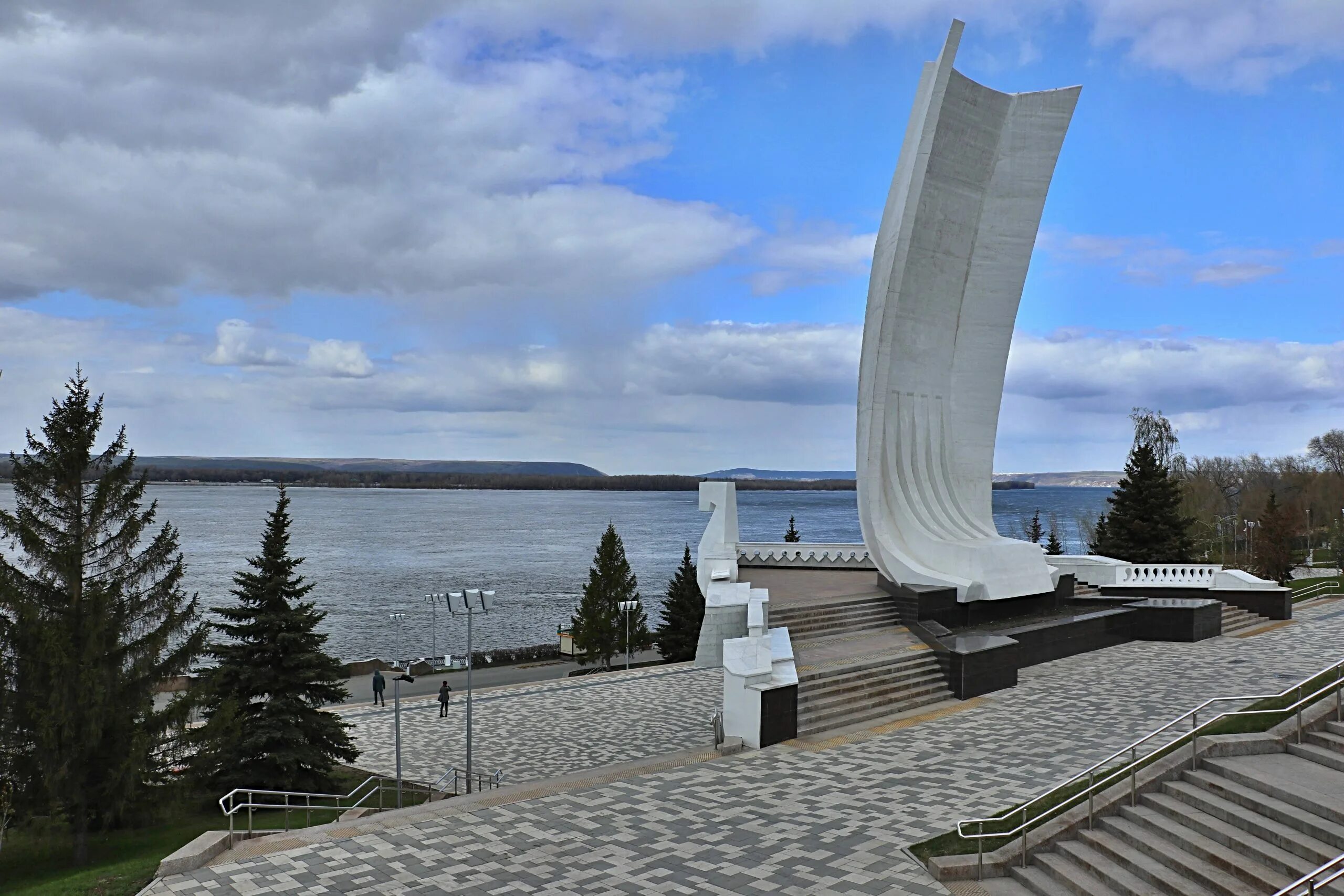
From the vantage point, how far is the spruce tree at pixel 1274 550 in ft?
105

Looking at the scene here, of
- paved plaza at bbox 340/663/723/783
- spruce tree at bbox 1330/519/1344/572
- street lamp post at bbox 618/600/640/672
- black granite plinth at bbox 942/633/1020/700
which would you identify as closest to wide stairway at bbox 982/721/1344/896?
black granite plinth at bbox 942/633/1020/700

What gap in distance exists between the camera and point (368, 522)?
12975 cm

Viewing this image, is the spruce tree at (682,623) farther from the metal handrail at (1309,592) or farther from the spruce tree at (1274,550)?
the spruce tree at (1274,550)

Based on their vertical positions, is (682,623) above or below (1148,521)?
below

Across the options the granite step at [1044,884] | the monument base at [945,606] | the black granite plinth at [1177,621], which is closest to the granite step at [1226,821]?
the granite step at [1044,884]

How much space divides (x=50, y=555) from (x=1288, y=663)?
19.3m

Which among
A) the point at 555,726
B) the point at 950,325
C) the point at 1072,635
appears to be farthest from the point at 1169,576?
the point at 555,726

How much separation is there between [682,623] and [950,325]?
62.9ft

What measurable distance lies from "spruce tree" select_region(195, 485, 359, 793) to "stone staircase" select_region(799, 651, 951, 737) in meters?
7.85

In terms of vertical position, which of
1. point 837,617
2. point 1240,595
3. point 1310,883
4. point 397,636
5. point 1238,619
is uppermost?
point 1310,883

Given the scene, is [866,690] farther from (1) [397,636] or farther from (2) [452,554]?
(2) [452,554]

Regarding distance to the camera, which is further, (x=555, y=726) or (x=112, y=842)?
(x=555, y=726)

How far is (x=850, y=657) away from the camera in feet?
43.1

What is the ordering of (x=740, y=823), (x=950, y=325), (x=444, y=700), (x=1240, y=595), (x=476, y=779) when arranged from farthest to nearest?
(x=1240, y=595) < (x=444, y=700) < (x=950, y=325) < (x=476, y=779) < (x=740, y=823)
